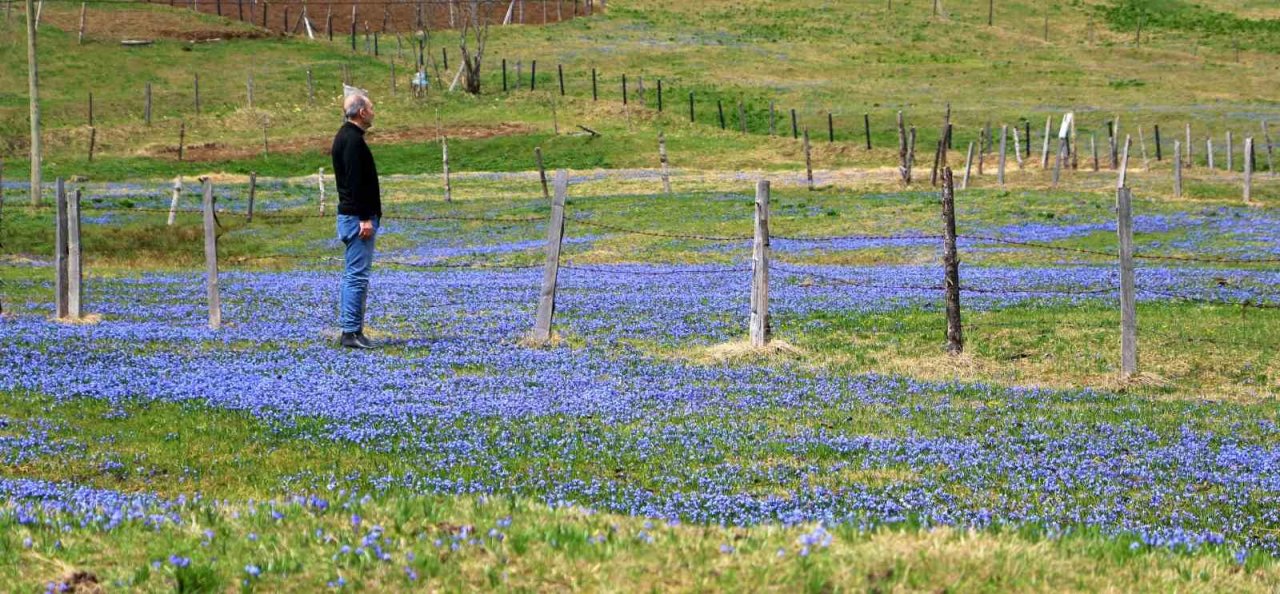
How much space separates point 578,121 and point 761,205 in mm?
63086

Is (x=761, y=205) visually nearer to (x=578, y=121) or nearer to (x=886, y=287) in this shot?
(x=886, y=287)

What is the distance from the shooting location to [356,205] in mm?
16906

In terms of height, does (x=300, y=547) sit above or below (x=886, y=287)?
above

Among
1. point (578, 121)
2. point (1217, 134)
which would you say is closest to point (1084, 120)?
point (1217, 134)

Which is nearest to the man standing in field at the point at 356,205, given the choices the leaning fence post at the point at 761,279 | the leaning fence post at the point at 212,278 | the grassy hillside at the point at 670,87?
the leaning fence post at the point at 212,278

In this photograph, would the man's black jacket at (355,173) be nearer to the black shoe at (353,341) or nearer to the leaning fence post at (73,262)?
the black shoe at (353,341)

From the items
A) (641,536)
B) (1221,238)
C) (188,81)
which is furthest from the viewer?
(188,81)

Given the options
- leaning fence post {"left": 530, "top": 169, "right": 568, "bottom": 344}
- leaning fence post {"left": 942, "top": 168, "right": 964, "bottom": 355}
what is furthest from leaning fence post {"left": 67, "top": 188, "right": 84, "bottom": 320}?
leaning fence post {"left": 942, "top": 168, "right": 964, "bottom": 355}

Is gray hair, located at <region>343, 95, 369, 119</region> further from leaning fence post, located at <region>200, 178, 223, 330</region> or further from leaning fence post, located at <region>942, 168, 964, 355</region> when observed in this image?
leaning fence post, located at <region>942, 168, 964, 355</region>

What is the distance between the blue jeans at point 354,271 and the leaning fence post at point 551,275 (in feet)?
8.18

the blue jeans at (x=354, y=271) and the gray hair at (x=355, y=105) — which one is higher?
the gray hair at (x=355, y=105)

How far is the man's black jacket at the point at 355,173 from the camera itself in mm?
16656

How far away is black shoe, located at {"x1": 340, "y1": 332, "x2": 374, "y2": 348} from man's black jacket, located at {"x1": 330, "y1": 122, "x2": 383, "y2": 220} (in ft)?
5.24

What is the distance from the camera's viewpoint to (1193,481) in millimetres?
10453
